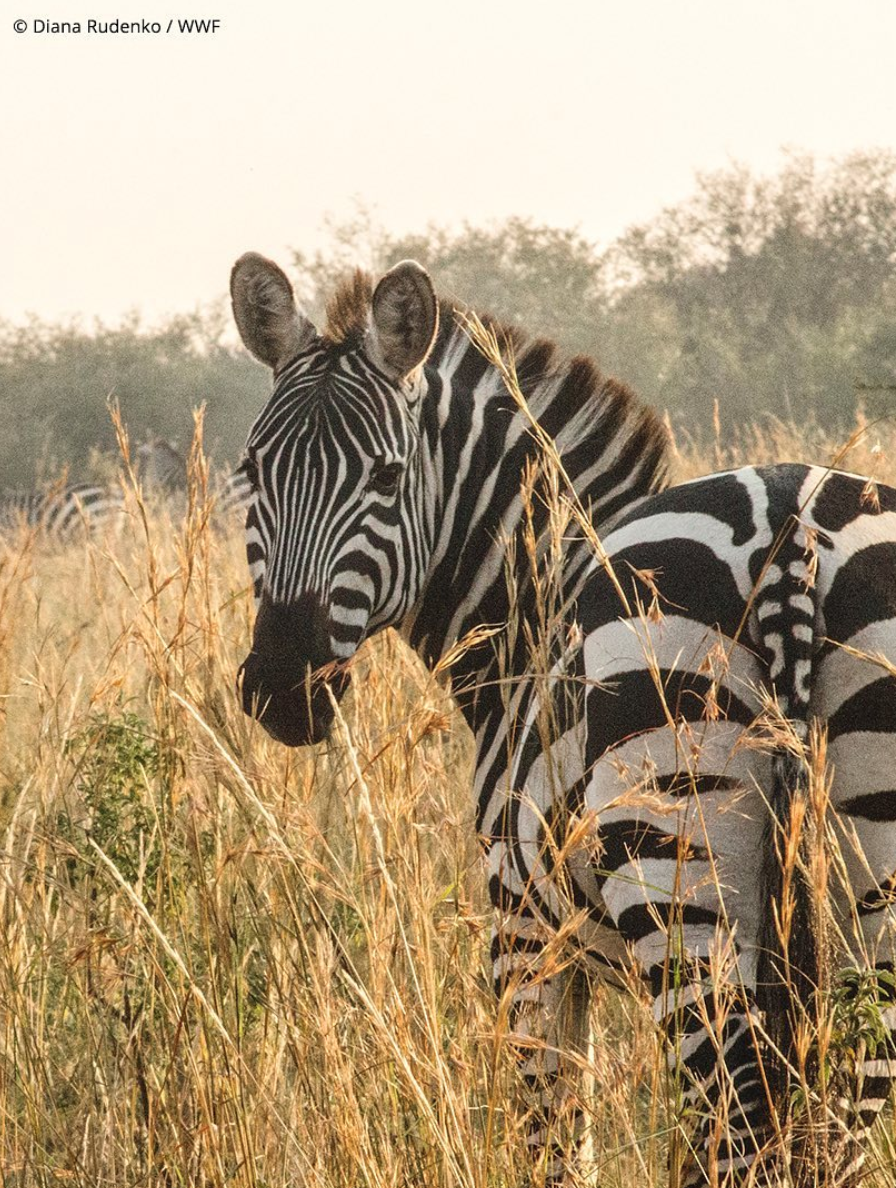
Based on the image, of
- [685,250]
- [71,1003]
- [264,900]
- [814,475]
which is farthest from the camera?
[685,250]

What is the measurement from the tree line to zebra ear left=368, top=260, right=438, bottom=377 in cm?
1661

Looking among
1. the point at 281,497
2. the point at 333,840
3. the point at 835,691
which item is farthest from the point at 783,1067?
the point at 333,840

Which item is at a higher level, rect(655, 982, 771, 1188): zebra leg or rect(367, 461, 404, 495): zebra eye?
rect(367, 461, 404, 495): zebra eye

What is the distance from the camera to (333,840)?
380 centimetres

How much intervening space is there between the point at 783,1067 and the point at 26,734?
3927mm

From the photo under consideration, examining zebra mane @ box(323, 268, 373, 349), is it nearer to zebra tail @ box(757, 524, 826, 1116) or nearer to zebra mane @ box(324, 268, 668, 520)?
zebra mane @ box(324, 268, 668, 520)

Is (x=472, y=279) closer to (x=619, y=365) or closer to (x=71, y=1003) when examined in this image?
(x=619, y=365)

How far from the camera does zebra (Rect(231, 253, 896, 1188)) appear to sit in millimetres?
1930

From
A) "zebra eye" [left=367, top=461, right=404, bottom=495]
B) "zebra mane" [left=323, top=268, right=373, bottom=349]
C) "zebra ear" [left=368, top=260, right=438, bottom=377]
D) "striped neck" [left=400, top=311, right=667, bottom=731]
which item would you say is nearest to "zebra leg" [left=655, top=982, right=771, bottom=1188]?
"striped neck" [left=400, top=311, right=667, bottom=731]

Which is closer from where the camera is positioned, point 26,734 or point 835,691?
point 835,691

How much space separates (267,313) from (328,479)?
53 cm

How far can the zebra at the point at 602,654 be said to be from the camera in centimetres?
193

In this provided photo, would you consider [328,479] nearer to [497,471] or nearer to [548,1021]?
[497,471]

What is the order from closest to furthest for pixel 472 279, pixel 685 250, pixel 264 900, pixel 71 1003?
1. pixel 264 900
2. pixel 71 1003
3. pixel 685 250
4. pixel 472 279
